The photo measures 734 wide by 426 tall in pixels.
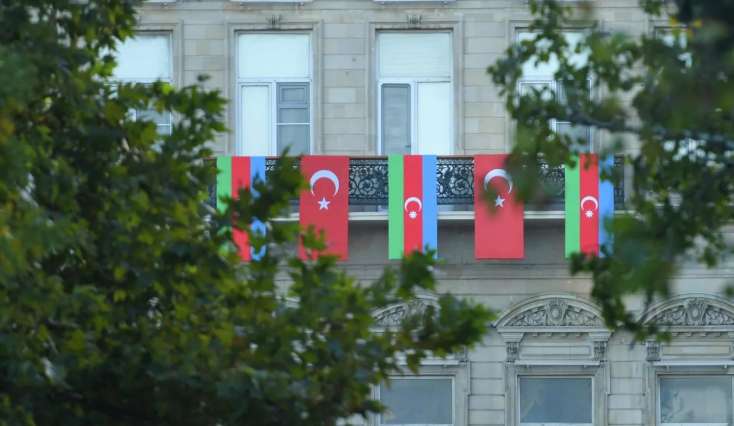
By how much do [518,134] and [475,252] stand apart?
18.8 meters

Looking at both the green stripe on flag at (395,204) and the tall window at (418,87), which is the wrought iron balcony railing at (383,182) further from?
the tall window at (418,87)

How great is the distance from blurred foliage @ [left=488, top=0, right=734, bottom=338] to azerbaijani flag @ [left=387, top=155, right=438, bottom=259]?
13.7 meters

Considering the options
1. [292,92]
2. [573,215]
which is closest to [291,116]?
[292,92]

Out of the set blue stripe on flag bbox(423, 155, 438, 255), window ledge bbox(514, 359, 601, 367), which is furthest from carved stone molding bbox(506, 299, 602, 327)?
blue stripe on flag bbox(423, 155, 438, 255)

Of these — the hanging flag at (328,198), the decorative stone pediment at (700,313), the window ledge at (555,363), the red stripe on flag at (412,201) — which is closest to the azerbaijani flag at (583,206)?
the decorative stone pediment at (700,313)

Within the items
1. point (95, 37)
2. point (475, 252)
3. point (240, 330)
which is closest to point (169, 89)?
point (95, 37)

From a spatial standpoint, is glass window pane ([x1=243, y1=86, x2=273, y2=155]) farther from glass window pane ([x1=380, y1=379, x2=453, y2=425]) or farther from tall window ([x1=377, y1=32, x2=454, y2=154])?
glass window pane ([x1=380, y1=379, x2=453, y2=425])

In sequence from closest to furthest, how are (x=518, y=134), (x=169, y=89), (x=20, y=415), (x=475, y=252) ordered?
(x=518, y=134), (x=20, y=415), (x=169, y=89), (x=475, y=252)

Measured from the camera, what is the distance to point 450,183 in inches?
1181

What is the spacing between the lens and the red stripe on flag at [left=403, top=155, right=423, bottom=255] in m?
29.5

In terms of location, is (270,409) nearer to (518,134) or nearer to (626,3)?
(518,134)

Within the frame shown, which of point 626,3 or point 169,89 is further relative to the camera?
point 626,3

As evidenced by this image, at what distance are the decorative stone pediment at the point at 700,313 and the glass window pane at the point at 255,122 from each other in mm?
5902

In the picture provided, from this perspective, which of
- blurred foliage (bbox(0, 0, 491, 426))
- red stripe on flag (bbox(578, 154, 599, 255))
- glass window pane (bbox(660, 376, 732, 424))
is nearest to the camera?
blurred foliage (bbox(0, 0, 491, 426))
